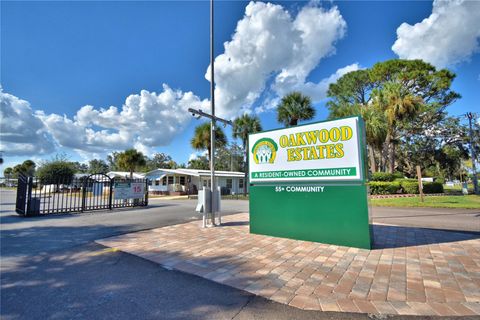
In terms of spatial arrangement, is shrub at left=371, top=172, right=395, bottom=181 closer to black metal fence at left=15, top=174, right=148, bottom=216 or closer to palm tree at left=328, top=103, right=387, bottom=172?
palm tree at left=328, top=103, right=387, bottom=172

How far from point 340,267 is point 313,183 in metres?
1.99

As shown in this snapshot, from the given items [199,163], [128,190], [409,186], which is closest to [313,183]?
[128,190]

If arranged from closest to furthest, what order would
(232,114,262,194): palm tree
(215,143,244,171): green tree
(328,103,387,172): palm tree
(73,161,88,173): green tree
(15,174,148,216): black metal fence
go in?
1. (15,174,148,216): black metal fence
2. (328,103,387,172): palm tree
3. (232,114,262,194): palm tree
4. (215,143,244,171): green tree
5. (73,161,88,173): green tree

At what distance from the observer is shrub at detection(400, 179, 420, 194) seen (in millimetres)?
18281

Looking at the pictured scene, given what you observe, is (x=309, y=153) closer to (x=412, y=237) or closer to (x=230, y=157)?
(x=412, y=237)

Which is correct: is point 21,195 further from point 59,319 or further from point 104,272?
point 59,319

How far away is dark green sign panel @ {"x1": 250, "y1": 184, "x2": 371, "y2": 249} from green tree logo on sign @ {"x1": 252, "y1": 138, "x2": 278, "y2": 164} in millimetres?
709

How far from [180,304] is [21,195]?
1185 centimetres

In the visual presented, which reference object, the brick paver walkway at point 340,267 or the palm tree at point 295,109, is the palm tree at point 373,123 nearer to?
the palm tree at point 295,109

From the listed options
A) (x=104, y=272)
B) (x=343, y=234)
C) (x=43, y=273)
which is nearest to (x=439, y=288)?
(x=343, y=234)

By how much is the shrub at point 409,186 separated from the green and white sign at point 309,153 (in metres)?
17.4

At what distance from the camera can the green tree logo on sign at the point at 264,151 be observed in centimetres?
623

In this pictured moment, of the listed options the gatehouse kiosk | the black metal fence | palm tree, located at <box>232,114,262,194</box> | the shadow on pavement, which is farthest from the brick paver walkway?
palm tree, located at <box>232,114,262,194</box>

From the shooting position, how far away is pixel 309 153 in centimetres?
557
